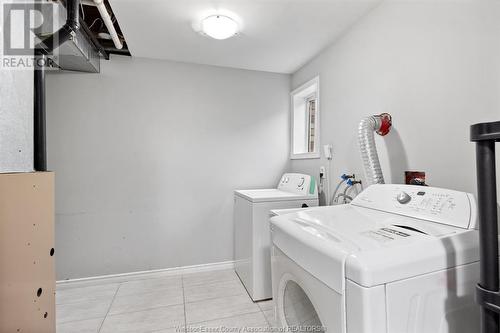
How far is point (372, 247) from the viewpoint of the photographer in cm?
72

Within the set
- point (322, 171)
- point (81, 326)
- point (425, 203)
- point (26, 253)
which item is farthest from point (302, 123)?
point (81, 326)

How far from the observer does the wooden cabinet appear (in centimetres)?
82

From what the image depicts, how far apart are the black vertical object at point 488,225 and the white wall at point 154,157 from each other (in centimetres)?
211

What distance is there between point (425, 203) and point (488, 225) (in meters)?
0.49

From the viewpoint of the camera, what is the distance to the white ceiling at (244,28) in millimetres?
1539

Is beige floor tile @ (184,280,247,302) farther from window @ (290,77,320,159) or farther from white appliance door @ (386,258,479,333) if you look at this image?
white appliance door @ (386,258,479,333)

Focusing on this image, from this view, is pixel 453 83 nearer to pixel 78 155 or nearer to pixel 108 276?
pixel 78 155

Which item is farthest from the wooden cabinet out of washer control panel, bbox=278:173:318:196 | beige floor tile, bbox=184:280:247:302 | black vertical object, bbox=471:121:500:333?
washer control panel, bbox=278:173:318:196

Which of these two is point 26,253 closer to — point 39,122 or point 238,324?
point 39,122

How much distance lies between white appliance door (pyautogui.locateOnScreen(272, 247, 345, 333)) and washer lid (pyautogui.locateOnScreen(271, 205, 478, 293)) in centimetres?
4

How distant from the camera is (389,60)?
4.81ft

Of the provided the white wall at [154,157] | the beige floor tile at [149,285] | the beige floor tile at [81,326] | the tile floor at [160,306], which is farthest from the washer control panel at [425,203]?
the beige floor tile at [81,326]

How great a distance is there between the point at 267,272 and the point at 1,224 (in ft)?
5.46

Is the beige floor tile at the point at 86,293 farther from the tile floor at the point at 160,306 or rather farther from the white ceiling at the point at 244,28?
the white ceiling at the point at 244,28
